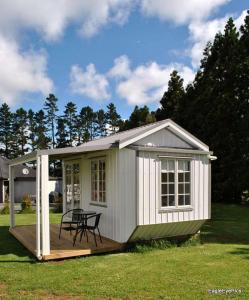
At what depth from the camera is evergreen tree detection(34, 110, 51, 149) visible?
53719mm

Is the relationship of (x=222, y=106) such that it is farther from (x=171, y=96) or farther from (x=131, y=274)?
(x=131, y=274)

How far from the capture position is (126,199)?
8.26m

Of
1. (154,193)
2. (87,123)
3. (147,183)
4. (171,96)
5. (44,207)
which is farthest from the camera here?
(87,123)

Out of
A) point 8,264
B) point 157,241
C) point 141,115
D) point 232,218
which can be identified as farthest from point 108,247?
point 141,115

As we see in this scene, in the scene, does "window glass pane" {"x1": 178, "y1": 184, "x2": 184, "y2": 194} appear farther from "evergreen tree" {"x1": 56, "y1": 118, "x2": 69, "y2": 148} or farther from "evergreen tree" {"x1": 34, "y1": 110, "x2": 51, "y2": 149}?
"evergreen tree" {"x1": 56, "y1": 118, "x2": 69, "y2": 148}

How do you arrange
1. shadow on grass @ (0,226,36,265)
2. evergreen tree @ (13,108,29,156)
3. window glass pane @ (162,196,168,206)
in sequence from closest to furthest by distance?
shadow on grass @ (0,226,36,265), window glass pane @ (162,196,168,206), evergreen tree @ (13,108,29,156)

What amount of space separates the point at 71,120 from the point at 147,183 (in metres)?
50.2

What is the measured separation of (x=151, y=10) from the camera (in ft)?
33.1

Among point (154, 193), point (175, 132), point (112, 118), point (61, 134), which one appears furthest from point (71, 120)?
point (154, 193)

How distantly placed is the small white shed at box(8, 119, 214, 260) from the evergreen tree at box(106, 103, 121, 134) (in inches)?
1927

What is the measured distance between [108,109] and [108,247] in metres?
52.4

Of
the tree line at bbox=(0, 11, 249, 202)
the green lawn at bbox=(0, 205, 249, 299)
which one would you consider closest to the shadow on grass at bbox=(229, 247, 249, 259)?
the green lawn at bbox=(0, 205, 249, 299)

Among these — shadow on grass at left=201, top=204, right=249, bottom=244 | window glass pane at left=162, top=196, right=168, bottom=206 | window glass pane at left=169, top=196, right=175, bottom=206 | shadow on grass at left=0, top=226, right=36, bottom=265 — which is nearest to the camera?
shadow on grass at left=0, top=226, right=36, bottom=265

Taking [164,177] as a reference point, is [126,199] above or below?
below
